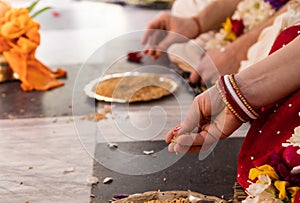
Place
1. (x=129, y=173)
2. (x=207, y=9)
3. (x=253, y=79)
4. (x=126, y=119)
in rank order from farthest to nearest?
(x=207, y=9)
(x=126, y=119)
(x=129, y=173)
(x=253, y=79)

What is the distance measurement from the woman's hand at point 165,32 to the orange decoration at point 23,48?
404 millimetres

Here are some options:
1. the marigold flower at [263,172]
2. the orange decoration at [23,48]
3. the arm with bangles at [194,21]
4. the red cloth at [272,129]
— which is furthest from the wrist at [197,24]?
the marigold flower at [263,172]

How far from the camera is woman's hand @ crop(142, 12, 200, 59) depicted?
1877mm

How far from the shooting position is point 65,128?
1.88 metres

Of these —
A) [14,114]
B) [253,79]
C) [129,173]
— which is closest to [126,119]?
[129,173]

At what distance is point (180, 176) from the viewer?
1533 millimetres

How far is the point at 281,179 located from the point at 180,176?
0.40 m

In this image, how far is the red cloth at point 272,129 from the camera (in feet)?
4.06

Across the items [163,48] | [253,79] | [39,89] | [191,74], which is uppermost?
[253,79]

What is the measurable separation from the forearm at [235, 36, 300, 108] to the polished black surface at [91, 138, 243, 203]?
0.33 m

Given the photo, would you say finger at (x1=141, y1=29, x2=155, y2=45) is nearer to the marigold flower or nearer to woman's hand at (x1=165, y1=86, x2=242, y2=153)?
woman's hand at (x1=165, y1=86, x2=242, y2=153)

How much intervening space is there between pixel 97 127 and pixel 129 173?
1.11 feet

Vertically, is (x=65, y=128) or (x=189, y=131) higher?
(x=189, y=131)

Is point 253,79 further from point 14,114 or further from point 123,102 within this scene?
point 14,114
